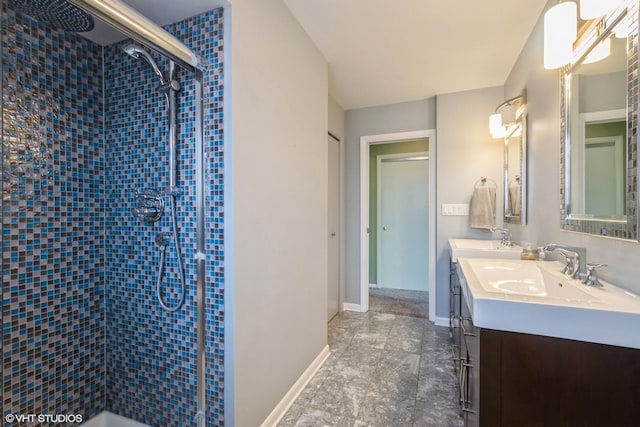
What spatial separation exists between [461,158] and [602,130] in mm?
1675

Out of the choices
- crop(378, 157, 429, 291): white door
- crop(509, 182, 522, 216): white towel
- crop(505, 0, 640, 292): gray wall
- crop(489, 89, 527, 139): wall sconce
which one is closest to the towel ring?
crop(509, 182, 522, 216): white towel

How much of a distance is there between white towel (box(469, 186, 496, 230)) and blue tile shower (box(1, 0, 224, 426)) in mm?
2408

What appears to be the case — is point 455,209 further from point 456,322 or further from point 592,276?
point 592,276

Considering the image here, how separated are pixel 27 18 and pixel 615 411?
107 inches

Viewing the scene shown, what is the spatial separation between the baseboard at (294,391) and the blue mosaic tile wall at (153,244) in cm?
38

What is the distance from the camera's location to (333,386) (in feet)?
6.07

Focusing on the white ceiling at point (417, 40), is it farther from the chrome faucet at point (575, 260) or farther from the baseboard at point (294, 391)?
the baseboard at point (294, 391)

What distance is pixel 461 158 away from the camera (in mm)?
2764

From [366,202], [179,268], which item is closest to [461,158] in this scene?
[366,202]

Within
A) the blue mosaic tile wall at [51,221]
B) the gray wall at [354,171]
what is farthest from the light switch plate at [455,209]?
the blue mosaic tile wall at [51,221]

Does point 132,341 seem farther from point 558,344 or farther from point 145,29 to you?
point 558,344

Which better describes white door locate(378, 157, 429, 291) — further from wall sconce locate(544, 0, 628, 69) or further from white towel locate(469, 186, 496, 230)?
wall sconce locate(544, 0, 628, 69)

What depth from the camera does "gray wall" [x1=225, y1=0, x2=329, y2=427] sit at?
123 centimetres

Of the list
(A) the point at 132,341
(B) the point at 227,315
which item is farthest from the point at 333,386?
(A) the point at 132,341
